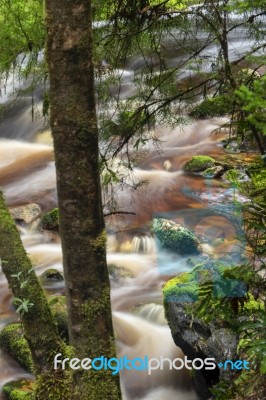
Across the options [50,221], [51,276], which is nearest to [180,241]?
A: [51,276]

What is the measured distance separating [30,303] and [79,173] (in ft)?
5.67

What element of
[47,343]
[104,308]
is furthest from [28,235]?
[104,308]

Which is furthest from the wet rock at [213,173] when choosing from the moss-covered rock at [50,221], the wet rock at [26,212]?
the wet rock at [26,212]

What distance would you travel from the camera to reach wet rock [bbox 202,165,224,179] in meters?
8.91

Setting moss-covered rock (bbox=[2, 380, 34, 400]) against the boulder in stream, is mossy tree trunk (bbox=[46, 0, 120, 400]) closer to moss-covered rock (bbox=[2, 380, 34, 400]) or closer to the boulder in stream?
the boulder in stream

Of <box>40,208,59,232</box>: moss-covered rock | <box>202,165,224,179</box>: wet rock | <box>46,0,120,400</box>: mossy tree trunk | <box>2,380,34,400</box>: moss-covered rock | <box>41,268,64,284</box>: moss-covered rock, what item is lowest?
<box>2,380,34,400</box>: moss-covered rock

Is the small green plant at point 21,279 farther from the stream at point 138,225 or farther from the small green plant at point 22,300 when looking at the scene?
the stream at point 138,225

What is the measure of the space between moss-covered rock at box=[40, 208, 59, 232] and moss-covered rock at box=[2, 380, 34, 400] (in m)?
3.78

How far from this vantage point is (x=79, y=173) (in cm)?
240

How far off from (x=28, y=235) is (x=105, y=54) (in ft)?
18.4

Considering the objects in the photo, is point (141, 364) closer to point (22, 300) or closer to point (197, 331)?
point (197, 331)

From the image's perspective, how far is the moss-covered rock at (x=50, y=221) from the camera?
8.95 metres

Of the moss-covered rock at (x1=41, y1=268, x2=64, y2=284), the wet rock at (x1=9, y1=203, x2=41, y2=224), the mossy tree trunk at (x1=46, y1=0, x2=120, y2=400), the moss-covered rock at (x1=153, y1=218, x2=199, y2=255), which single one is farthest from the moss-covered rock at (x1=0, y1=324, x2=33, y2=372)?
the wet rock at (x1=9, y1=203, x2=41, y2=224)

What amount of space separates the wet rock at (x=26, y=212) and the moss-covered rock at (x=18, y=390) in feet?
13.8
